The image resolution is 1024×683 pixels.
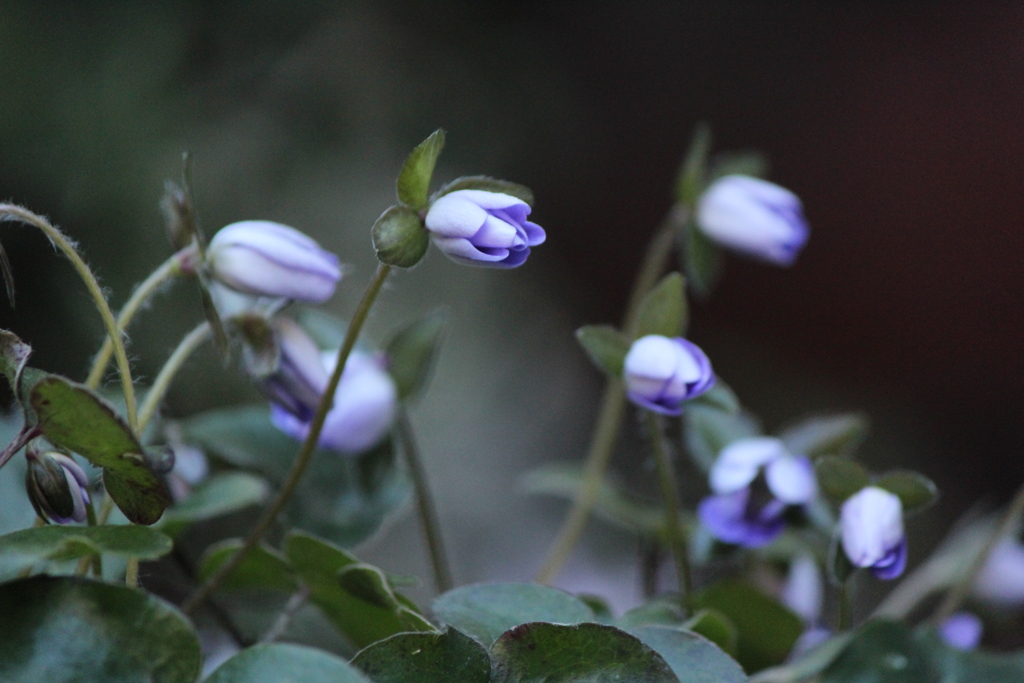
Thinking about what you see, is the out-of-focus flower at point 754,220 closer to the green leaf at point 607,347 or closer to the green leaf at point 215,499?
the green leaf at point 607,347

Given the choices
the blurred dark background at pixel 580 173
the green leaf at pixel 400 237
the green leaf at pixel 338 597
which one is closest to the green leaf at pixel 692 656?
the green leaf at pixel 338 597

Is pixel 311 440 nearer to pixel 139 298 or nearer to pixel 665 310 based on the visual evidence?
pixel 139 298

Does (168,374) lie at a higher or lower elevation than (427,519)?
higher

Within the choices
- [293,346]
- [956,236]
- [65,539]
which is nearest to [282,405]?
[293,346]

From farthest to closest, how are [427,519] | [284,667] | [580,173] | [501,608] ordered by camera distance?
1. [580,173]
2. [427,519]
3. [501,608]
4. [284,667]

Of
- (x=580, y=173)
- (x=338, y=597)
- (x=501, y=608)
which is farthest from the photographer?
(x=580, y=173)

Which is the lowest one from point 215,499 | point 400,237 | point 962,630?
point 962,630

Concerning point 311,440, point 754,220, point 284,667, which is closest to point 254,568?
point 311,440
